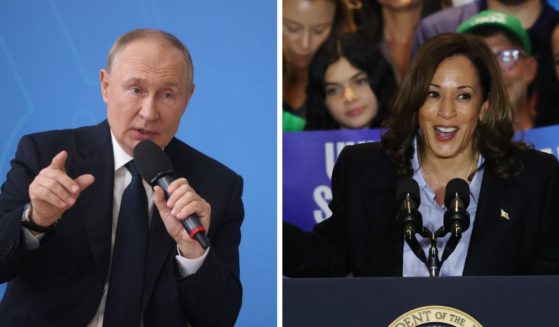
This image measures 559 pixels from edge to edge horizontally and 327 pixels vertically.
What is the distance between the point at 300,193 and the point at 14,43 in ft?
5.03

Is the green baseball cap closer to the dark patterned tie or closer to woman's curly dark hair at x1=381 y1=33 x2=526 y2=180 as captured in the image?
woman's curly dark hair at x1=381 y1=33 x2=526 y2=180

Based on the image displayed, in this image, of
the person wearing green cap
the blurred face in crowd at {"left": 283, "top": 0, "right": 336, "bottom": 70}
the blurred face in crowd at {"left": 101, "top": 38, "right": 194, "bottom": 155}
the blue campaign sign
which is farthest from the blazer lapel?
the blurred face in crowd at {"left": 101, "top": 38, "right": 194, "bottom": 155}

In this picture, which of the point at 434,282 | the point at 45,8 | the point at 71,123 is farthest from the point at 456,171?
the point at 45,8

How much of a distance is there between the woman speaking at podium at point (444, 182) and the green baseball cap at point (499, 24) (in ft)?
0.36

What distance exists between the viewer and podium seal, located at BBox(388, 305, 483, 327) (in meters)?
2.95

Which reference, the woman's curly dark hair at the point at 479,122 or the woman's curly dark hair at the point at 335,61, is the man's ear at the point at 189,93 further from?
the woman's curly dark hair at the point at 479,122

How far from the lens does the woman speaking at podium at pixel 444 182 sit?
4051 millimetres

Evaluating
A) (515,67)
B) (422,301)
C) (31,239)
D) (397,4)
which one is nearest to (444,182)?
(515,67)

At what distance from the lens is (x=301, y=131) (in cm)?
460

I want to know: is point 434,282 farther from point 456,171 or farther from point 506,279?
point 456,171

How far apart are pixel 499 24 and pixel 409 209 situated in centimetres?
169

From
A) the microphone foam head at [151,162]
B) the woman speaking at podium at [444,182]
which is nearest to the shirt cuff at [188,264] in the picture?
the microphone foam head at [151,162]

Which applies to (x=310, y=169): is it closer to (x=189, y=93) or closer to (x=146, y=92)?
(x=189, y=93)

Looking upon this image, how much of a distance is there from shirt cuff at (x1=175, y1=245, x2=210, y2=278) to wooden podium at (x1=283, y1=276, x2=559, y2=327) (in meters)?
0.42
